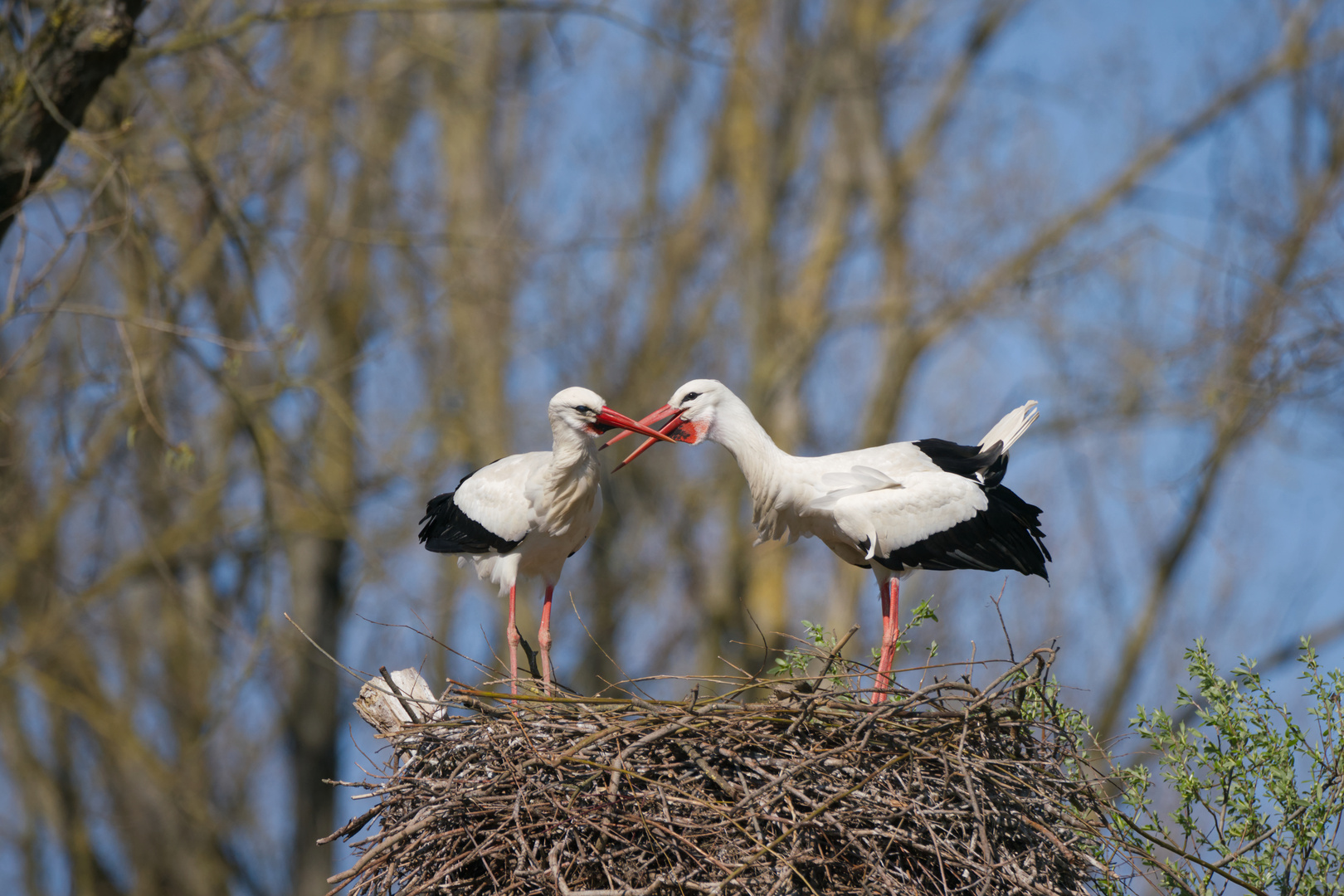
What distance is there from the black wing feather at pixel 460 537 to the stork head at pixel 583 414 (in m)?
0.60

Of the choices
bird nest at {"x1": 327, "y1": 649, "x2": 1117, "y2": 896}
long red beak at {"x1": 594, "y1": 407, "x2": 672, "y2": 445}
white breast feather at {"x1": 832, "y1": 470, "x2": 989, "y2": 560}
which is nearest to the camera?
bird nest at {"x1": 327, "y1": 649, "x2": 1117, "y2": 896}

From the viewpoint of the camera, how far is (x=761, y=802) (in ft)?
12.5

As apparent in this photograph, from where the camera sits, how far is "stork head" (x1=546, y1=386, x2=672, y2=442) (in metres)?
5.48

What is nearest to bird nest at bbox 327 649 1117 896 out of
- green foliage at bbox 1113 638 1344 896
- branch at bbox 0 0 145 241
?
green foliage at bbox 1113 638 1344 896

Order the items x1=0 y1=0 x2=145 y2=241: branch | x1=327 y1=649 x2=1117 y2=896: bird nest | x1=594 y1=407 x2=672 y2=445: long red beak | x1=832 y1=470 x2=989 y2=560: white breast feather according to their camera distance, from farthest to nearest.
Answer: x1=0 y1=0 x2=145 y2=241: branch → x1=594 y1=407 x2=672 y2=445: long red beak → x1=832 y1=470 x2=989 y2=560: white breast feather → x1=327 y1=649 x2=1117 y2=896: bird nest

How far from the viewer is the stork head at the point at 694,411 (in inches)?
221

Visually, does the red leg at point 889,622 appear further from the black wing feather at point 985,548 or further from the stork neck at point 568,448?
the stork neck at point 568,448

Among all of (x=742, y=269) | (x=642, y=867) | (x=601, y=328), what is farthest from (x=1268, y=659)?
(x=642, y=867)

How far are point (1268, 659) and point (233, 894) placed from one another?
41.5ft

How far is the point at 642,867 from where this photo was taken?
386 centimetres

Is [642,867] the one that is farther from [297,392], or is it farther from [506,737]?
[297,392]

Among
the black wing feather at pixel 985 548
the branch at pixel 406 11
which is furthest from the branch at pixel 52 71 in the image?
the black wing feather at pixel 985 548

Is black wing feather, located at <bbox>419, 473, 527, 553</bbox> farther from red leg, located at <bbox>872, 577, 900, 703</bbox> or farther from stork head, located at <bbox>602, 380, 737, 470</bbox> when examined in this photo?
red leg, located at <bbox>872, 577, 900, 703</bbox>

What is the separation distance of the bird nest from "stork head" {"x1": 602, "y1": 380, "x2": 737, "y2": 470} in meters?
1.67
